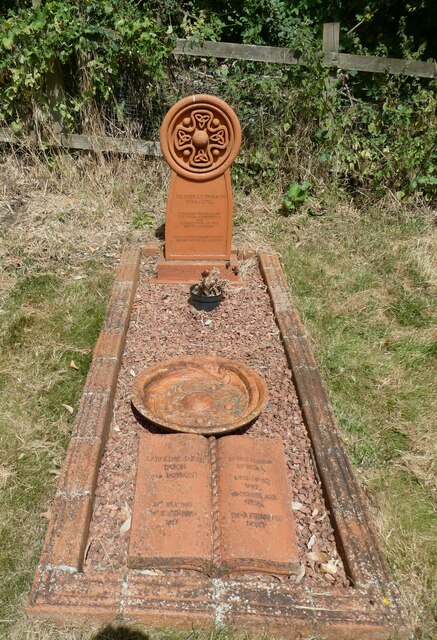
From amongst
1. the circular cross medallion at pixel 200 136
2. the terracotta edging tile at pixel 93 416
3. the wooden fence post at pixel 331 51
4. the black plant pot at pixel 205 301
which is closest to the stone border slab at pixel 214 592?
the terracotta edging tile at pixel 93 416

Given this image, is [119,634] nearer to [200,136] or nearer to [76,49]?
[200,136]

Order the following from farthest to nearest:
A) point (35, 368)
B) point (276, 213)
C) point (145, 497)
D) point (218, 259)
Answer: point (276, 213) < point (218, 259) < point (35, 368) < point (145, 497)

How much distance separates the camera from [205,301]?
409cm

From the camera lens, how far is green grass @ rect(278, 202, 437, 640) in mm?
2418

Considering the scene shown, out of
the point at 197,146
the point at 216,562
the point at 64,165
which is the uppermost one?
the point at 197,146

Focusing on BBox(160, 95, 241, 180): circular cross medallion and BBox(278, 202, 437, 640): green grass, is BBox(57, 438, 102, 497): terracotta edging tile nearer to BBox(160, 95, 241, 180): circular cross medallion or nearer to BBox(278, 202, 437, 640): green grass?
BBox(278, 202, 437, 640): green grass

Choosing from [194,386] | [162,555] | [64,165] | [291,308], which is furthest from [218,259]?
[162,555]

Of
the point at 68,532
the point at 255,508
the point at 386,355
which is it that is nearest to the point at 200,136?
the point at 386,355

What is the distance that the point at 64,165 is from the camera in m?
6.00

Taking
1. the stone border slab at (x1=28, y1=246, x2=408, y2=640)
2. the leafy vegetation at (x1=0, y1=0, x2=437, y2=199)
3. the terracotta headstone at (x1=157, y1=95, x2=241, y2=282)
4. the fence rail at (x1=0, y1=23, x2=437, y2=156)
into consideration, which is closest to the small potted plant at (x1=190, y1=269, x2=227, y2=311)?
the terracotta headstone at (x1=157, y1=95, x2=241, y2=282)

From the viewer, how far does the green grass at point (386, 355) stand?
7.93 feet

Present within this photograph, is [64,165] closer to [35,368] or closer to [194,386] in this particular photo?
[35,368]

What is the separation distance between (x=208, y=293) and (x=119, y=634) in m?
2.62

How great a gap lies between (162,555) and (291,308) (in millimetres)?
2366
